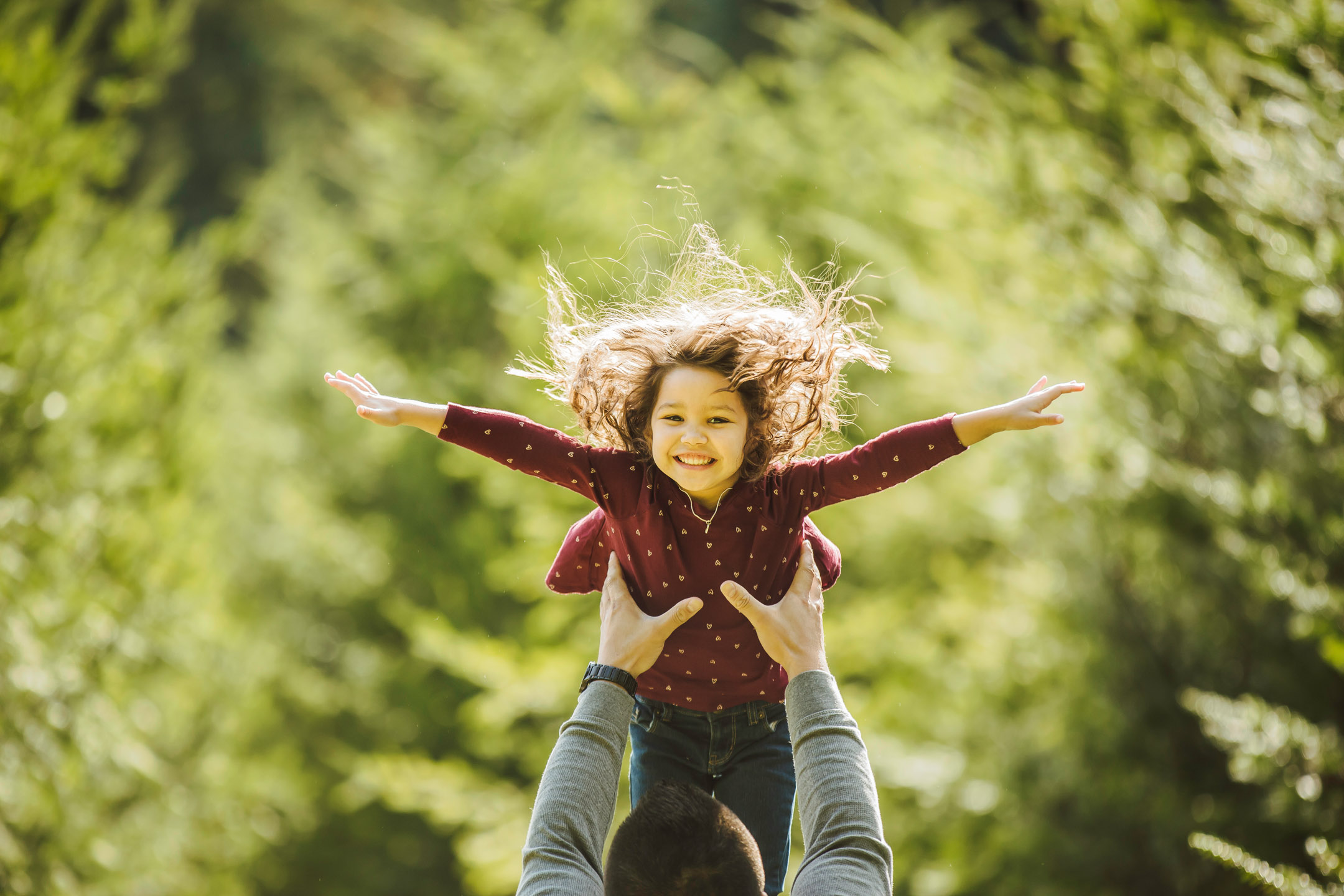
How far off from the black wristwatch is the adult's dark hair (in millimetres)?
193

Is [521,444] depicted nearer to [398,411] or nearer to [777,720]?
[398,411]

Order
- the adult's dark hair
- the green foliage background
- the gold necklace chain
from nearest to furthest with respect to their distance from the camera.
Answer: the adult's dark hair
the gold necklace chain
the green foliage background

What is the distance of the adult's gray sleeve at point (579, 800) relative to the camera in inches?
55.2

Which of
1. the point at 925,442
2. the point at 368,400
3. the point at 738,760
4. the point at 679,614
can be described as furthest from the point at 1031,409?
the point at 368,400

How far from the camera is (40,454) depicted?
3521 mm

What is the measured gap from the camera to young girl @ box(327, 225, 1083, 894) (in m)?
1.58

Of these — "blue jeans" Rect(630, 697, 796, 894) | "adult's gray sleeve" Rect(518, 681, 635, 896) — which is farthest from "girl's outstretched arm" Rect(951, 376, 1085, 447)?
"adult's gray sleeve" Rect(518, 681, 635, 896)

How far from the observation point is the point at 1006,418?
1542 millimetres

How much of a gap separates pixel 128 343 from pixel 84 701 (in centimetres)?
144

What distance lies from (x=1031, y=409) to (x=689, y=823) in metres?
0.83

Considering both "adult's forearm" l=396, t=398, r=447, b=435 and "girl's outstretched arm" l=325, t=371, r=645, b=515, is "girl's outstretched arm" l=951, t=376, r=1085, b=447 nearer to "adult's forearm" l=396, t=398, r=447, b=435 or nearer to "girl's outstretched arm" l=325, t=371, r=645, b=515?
"girl's outstretched arm" l=325, t=371, r=645, b=515

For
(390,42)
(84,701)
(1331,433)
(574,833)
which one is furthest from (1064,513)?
(390,42)

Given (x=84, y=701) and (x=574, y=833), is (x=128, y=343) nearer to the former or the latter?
(x=84, y=701)

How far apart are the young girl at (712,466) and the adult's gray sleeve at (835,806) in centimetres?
20
